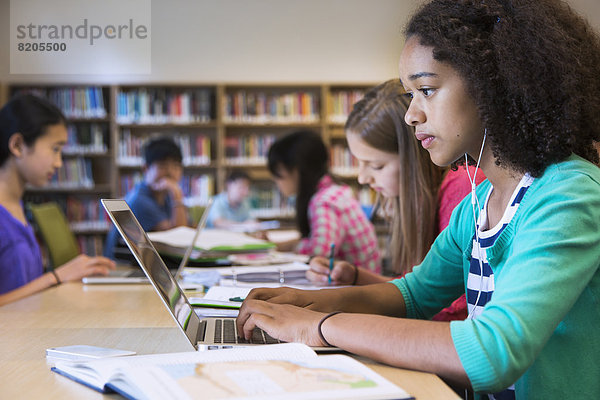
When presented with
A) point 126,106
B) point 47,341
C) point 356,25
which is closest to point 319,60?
point 356,25

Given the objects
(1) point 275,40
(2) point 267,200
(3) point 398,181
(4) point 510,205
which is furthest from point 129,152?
(4) point 510,205

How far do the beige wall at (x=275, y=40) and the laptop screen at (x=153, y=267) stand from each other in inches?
194

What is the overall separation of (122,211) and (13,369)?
0.30m

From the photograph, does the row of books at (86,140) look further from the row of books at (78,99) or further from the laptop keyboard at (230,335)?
the laptop keyboard at (230,335)

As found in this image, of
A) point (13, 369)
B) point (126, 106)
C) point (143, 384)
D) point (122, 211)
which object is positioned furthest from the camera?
point (126, 106)

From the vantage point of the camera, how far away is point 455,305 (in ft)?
4.63

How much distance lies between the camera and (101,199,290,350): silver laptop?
3.04 feet

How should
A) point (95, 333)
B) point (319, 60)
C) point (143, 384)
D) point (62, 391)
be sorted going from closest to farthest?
point (143, 384)
point (62, 391)
point (95, 333)
point (319, 60)

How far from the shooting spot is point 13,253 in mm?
2008

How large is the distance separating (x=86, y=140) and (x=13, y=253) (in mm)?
3795

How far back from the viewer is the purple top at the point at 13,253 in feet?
6.50

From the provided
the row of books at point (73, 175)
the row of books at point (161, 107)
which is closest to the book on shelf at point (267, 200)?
Answer: the row of books at point (161, 107)

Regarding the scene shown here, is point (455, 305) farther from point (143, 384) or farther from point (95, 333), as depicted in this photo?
point (143, 384)

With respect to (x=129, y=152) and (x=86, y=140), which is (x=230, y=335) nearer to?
(x=129, y=152)
